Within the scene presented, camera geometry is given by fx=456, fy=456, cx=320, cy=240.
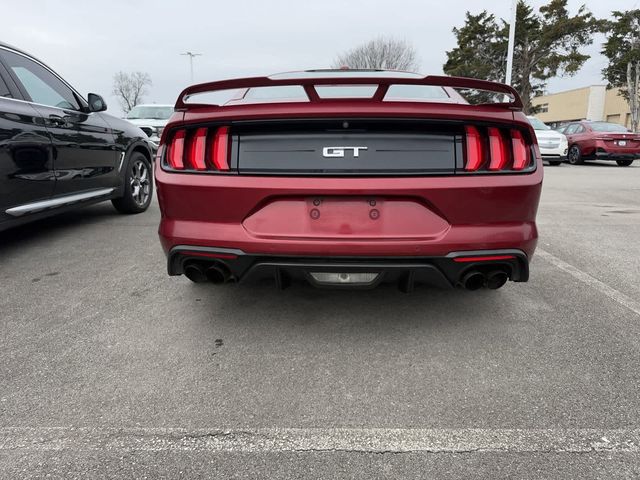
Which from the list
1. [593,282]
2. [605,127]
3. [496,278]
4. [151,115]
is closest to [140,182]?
[496,278]

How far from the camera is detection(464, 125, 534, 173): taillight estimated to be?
2.16 m

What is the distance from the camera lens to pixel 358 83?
216 cm

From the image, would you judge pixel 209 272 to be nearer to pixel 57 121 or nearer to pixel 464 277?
pixel 464 277

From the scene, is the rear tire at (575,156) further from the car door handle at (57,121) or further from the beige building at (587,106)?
the beige building at (587,106)

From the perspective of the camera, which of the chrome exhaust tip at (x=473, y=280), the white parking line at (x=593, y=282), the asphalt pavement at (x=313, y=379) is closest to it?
the asphalt pavement at (x=313, y=379)

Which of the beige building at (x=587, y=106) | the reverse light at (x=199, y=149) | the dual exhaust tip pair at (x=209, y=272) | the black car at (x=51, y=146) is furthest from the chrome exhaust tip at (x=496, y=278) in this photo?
the beige building at (x=587, y=106)

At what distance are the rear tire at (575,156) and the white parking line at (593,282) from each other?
13.5 metres

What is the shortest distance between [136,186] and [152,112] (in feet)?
29.9

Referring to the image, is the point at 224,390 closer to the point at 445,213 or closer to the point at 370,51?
the point at 445,213

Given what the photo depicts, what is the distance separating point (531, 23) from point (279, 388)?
4027 cm

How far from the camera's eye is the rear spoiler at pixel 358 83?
214 centimetres

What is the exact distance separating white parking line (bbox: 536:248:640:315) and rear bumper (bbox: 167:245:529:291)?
1.27 m

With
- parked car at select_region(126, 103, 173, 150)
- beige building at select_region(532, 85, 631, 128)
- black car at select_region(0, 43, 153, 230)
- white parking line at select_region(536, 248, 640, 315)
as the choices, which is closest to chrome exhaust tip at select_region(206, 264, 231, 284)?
black car at select_region(0, 43, 153, 230)

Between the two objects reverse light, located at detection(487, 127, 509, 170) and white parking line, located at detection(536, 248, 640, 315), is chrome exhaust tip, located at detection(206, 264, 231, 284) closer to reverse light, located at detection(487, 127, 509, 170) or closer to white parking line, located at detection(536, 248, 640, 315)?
reverse light, located at detection(487, 127, 509, 170)
